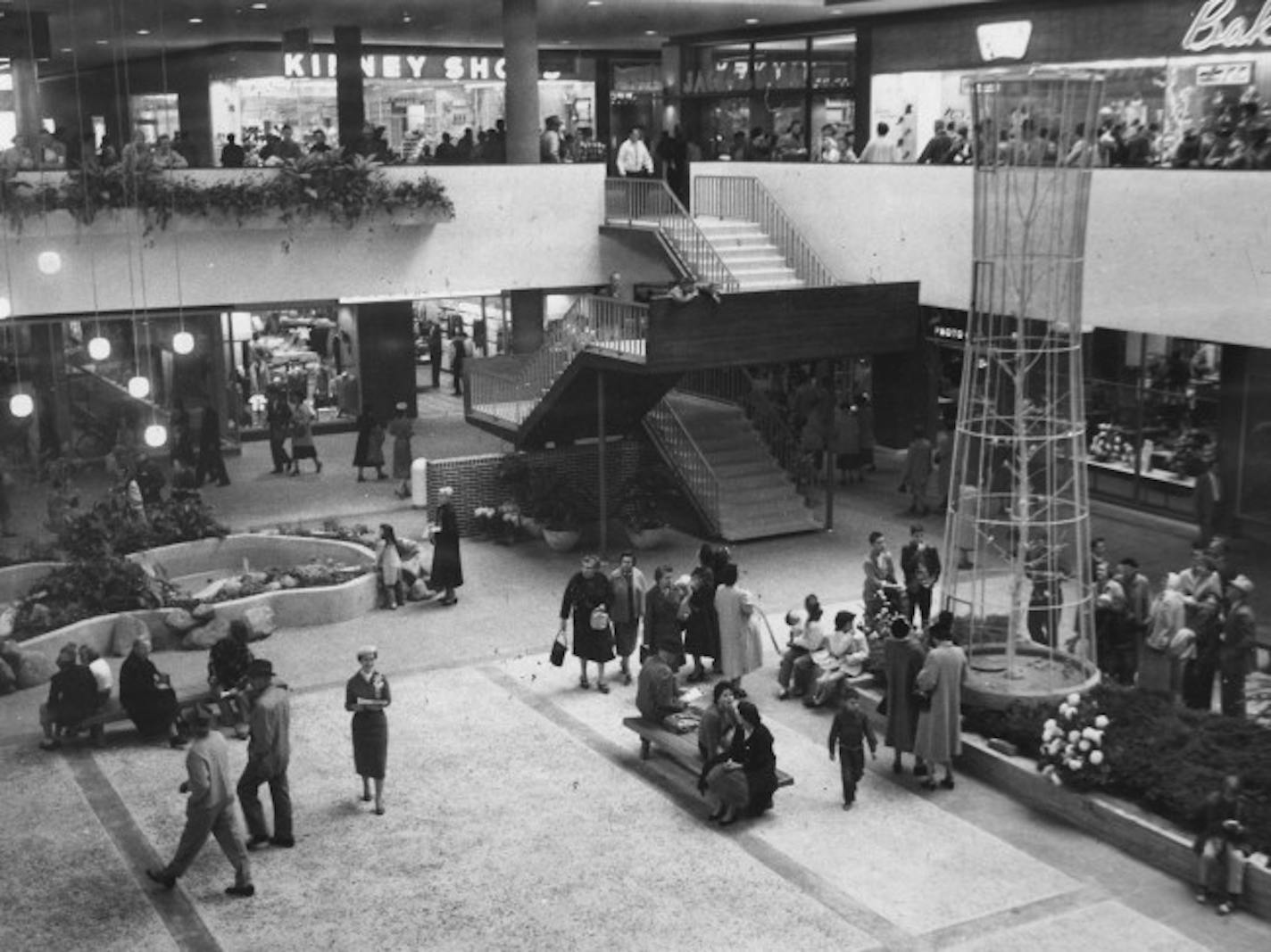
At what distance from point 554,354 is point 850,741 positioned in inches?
466

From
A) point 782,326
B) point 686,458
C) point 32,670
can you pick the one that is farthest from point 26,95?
point 32,670

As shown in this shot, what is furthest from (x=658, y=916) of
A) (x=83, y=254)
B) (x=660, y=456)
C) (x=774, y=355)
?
(x=83, y=254)

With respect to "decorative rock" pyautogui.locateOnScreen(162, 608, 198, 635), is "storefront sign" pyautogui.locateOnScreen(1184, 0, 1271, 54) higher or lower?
higher

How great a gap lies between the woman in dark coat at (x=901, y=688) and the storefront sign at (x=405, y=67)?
23796mm

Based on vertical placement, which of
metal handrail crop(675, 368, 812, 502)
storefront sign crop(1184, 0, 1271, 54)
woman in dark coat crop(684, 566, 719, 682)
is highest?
storefront sign crop(1184, 0, 1271, 54)

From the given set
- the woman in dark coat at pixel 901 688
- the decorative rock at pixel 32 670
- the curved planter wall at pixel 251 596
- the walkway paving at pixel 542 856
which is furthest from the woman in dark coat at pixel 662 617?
the decorative rock at pixel 32 670

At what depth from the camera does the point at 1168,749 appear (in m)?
13.9

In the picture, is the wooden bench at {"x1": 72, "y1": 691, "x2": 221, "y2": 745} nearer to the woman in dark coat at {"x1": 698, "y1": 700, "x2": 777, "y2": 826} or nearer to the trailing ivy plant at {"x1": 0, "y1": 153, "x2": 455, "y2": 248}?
the woman in dark coat at {"x1": 698, "y1": 700, "x2": 777, "y2": 826}

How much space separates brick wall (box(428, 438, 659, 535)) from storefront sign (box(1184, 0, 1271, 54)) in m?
10.1

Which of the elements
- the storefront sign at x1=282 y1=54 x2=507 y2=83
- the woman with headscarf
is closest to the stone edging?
the woman with headscarf

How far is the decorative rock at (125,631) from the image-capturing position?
19156mm

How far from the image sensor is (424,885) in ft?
42.9

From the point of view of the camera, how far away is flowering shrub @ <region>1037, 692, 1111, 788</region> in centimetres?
1403

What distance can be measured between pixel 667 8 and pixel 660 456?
10.3 meters
